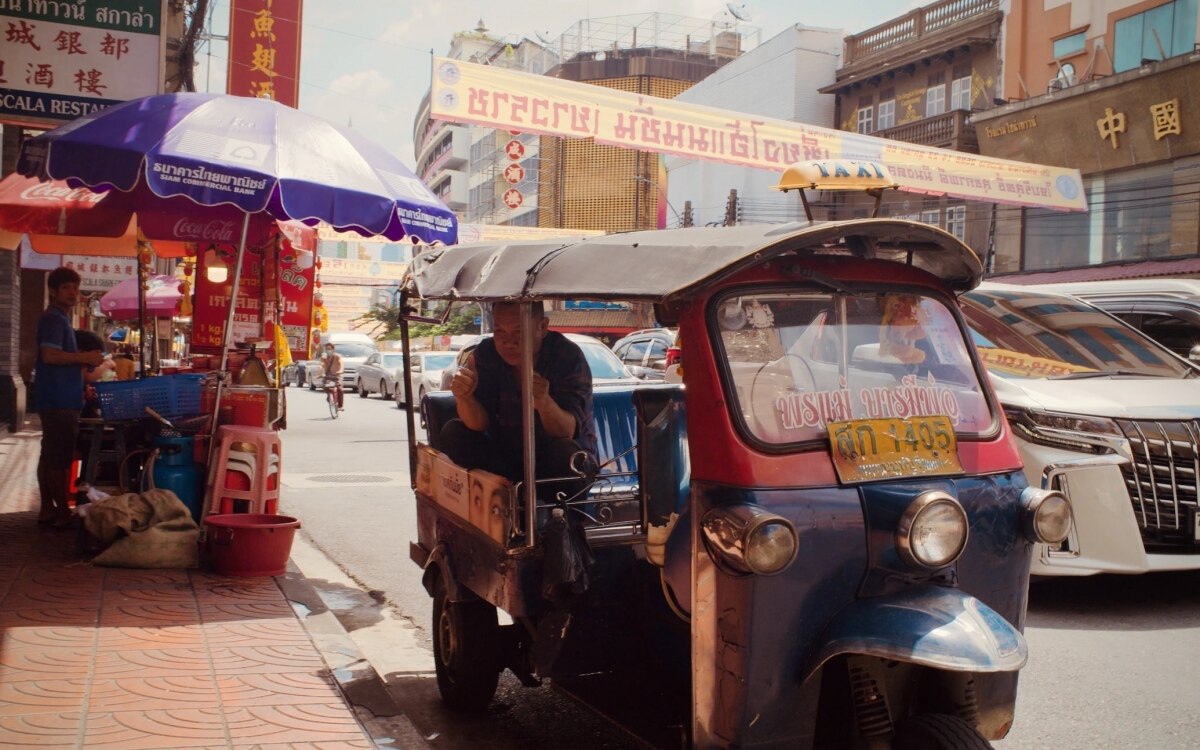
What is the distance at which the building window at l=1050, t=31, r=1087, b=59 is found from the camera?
79.6ft

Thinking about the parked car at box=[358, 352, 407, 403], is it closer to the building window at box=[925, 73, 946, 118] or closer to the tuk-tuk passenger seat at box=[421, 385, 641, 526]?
the building window at box=[925, 73, 946, 118]

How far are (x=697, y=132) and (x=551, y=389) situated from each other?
12610 millimetres

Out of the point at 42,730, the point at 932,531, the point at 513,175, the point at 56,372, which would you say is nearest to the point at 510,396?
the point at 932,531

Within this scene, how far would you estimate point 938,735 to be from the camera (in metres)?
2.79

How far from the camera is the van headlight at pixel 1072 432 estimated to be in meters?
5.94

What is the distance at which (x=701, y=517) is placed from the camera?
304 cm

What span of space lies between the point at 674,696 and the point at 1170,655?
10.1 ft

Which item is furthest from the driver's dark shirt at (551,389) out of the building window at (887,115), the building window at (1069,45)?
the building window at (887,115)

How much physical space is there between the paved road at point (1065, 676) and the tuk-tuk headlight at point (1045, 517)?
1.38 meters

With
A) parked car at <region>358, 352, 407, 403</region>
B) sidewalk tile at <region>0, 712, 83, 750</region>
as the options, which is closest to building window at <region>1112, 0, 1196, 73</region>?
parked car at <region>358, 352, 407, 403</region>

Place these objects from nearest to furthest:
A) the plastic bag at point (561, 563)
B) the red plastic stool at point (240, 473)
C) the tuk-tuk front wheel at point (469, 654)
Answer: the plastic bag at point (561, 563), the tuk-tuk front wheel at point (469, 654), the red plastic stool at point (240, 473)

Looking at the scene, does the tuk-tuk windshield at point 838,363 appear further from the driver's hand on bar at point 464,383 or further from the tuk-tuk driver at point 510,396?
the driver's hand on bar at point 464,383

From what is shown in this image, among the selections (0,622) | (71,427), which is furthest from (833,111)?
(0,622)

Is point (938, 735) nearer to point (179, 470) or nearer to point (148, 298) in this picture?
point (179, 470)
